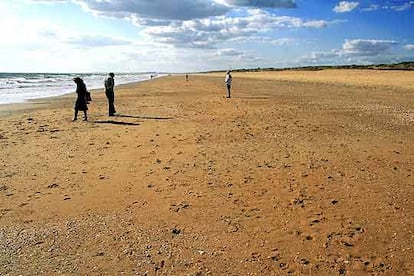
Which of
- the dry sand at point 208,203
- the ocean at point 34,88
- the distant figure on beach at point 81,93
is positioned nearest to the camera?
the dry sand at point 208,203

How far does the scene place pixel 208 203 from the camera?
6055 mm

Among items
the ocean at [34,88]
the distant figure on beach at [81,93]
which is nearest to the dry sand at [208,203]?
the distant figure on beach at [81,93]

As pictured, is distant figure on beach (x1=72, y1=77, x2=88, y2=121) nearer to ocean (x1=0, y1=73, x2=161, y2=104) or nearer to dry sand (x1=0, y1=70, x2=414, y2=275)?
dry sand (x1=0, y1=70, x2=414, y2=275)

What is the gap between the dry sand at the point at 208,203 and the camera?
14.3 ft

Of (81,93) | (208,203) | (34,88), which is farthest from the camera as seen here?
(34,88)

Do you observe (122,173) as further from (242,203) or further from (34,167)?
(242,203)

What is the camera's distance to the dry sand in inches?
172

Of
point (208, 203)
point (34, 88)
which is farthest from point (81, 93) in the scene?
point (34, 88)

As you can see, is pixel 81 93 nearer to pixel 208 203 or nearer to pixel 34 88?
pixel 208 203

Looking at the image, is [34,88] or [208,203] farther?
[34,88]

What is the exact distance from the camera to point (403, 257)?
4.32m

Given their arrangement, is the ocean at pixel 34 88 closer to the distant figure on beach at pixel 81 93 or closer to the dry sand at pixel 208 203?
the distant figure on beach at pixel 81 93

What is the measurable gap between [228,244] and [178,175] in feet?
9.77

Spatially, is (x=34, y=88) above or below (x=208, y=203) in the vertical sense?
above
